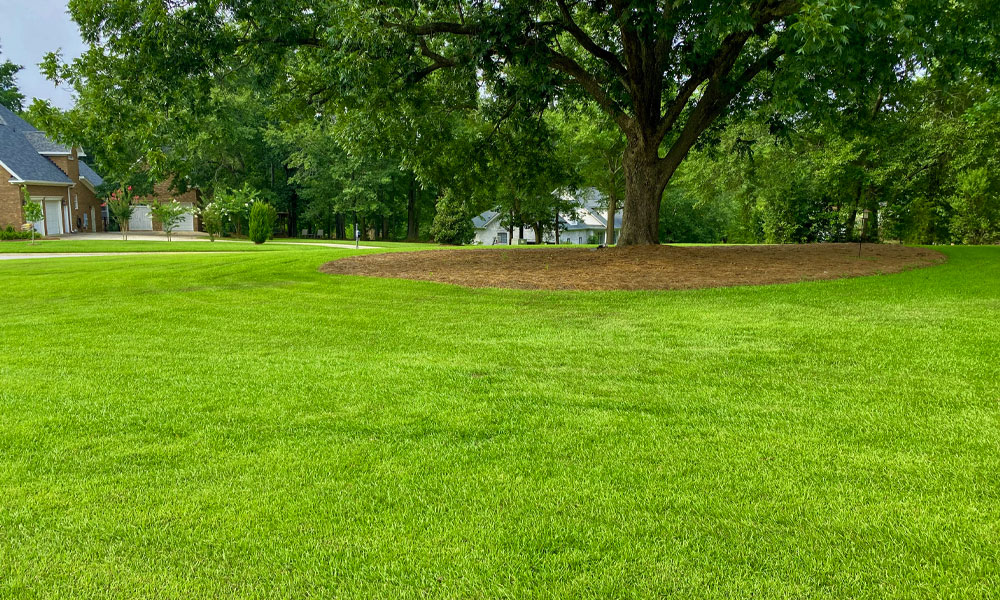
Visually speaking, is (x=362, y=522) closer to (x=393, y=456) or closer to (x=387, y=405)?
(x=393, y=456)

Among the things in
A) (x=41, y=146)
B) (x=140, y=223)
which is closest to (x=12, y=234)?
(x=41, y=146)

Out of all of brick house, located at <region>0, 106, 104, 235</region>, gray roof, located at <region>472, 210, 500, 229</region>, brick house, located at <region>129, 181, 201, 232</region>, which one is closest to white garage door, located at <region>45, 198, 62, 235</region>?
brick house, located at <region>0, 106, 104, 235</region>

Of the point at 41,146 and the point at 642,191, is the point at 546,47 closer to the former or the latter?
the point at 642,191

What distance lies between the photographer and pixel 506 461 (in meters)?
2.75

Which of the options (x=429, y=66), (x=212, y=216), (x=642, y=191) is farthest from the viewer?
(x=212, y=216)

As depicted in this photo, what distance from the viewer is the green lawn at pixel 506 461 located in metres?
1.91

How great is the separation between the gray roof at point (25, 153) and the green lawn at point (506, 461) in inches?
1381

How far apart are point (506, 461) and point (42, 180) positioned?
40862mm

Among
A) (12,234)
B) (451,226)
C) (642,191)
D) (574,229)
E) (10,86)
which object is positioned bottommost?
(12,234)

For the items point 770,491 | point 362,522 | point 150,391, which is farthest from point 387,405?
point 770,491

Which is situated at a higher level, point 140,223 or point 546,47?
point 546,47

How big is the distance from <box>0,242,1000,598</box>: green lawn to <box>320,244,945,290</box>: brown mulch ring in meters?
3.33

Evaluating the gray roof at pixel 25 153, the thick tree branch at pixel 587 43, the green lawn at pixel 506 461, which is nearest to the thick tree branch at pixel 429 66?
the thick tree branch at pixel 587 43

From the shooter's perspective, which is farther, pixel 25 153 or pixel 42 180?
pixel 25 153
